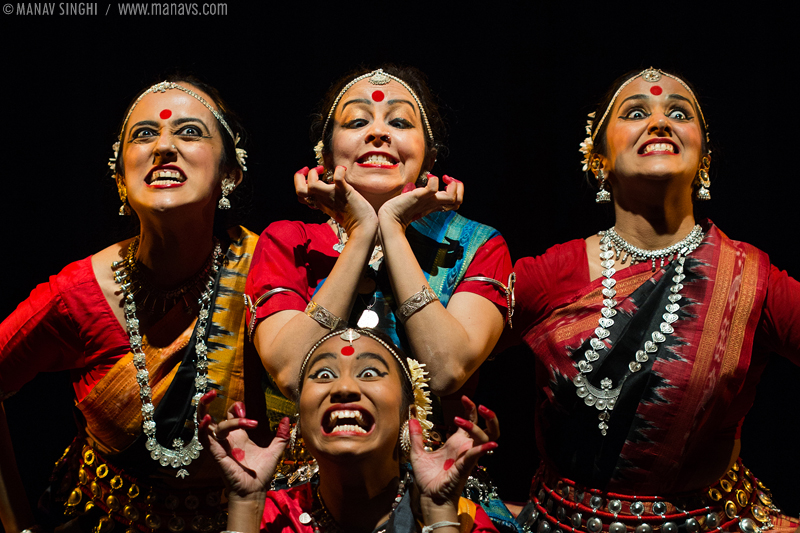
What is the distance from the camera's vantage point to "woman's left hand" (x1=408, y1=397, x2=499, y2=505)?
208 centimetres

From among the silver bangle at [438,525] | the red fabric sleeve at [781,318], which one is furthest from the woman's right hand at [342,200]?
the red fabric sleeve at [781,318]

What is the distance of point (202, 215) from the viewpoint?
280 cm

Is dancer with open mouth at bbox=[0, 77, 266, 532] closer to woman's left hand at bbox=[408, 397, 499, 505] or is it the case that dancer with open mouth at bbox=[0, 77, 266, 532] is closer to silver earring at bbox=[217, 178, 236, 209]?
silver earring at bbox=[217, 178, 236, 209]

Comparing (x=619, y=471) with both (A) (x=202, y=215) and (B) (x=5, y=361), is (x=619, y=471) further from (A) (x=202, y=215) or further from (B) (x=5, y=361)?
(B) (x=5, y=361)

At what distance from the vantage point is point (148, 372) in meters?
2.72

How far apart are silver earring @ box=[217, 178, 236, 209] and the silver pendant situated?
1.94 feet

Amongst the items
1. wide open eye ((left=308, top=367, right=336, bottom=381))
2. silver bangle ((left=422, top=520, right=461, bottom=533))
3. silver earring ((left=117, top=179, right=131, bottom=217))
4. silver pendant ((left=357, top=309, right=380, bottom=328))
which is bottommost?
silver bangle ((left=422, top=520, right=461, bottom=533))

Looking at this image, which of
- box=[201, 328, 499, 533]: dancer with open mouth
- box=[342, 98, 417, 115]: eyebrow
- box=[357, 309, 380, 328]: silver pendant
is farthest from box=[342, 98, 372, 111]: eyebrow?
box=[201, 328, 499, 533]: dancer with open mouth

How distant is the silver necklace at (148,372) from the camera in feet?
8.70

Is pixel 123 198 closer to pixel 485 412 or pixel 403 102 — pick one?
pixel 403 102

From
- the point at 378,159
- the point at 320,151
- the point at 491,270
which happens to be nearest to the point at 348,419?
the point at 491,270

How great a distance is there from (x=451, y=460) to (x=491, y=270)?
23.7 inches

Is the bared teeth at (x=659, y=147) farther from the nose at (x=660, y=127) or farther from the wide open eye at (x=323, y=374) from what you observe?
the wide open eye at (x=323, y=374)

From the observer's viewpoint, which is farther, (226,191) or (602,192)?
(226,191)
